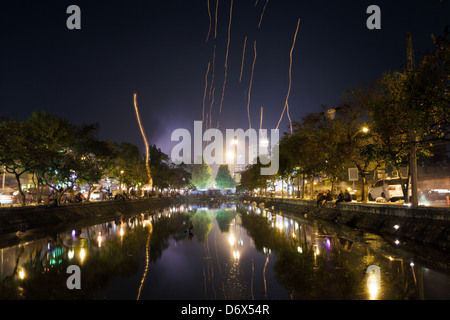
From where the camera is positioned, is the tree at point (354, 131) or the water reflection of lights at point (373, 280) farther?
the tree at point (354, 131)

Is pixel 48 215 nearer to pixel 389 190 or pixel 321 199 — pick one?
pixel 321 199

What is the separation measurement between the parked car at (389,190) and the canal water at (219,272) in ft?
57.7

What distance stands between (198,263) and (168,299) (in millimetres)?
4010

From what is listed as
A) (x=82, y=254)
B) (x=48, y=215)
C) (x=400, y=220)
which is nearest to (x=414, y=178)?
(x=400, y=220)

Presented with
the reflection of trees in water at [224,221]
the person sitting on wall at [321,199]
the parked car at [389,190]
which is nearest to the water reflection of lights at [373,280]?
the reflection of trees in water at [224,221]

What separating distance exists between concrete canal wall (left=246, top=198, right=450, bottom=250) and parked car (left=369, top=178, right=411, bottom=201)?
211 inches

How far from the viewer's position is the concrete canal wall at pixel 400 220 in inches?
549

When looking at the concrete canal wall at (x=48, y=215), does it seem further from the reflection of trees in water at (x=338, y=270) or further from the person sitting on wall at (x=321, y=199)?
the person sitting on wall at (x=321, y=199)

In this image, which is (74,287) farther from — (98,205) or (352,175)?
(98,205)

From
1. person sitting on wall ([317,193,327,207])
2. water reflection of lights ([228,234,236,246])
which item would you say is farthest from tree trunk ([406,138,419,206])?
person sitting on wall ([317,193,327,207])

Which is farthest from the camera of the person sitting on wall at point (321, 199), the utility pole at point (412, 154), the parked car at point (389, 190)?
the person sitting on wall at point (321, 199)

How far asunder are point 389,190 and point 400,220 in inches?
552

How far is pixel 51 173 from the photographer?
32.8 meters
